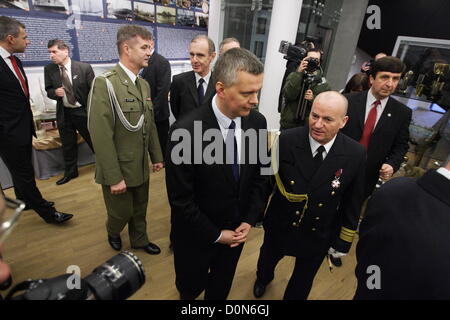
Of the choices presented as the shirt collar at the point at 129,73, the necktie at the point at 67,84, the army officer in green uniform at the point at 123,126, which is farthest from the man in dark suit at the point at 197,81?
the necktie at the point at 67,84

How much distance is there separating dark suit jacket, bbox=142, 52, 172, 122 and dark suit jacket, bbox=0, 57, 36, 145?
1368 mm

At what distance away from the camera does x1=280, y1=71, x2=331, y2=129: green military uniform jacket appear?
2576 millimetres

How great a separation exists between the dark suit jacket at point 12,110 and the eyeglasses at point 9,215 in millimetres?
1906

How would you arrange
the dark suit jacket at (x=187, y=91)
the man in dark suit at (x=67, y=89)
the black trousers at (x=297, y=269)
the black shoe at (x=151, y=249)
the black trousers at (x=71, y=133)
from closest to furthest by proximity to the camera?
the black trousers at (x=297, y=269) → the dark suit jacket at (x=187, y=91) → the black shoe at (x=151, y=249) → the man in dark suit at (x=67, y=89) → the black trousers at (x=71, y=133)

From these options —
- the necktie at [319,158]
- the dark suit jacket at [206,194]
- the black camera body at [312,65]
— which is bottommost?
the dark suit jacket at [206,194]

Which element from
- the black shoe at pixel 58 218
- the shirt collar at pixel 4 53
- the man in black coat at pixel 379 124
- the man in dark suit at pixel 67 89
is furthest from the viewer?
the man in dark suit at pixel 67 89

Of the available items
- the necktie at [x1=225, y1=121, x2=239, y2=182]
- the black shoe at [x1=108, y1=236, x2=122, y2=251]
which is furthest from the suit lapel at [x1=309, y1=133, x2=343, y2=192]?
the black shoe at [x1=108, y1=236, x2=122, y2=251]

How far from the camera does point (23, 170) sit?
2348 mm

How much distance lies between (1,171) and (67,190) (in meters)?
0.77

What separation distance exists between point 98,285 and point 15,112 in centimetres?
214

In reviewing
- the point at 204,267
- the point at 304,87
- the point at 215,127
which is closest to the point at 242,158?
the point at 215,127

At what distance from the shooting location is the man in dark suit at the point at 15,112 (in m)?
2.14

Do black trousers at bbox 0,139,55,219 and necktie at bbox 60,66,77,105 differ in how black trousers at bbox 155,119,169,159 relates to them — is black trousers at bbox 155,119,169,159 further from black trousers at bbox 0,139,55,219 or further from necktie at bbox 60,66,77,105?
black trousers at bbox 0,139,55,219

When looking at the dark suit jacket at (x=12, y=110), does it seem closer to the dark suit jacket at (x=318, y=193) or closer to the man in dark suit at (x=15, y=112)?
the man in dark suit at (x=15, y=112)
